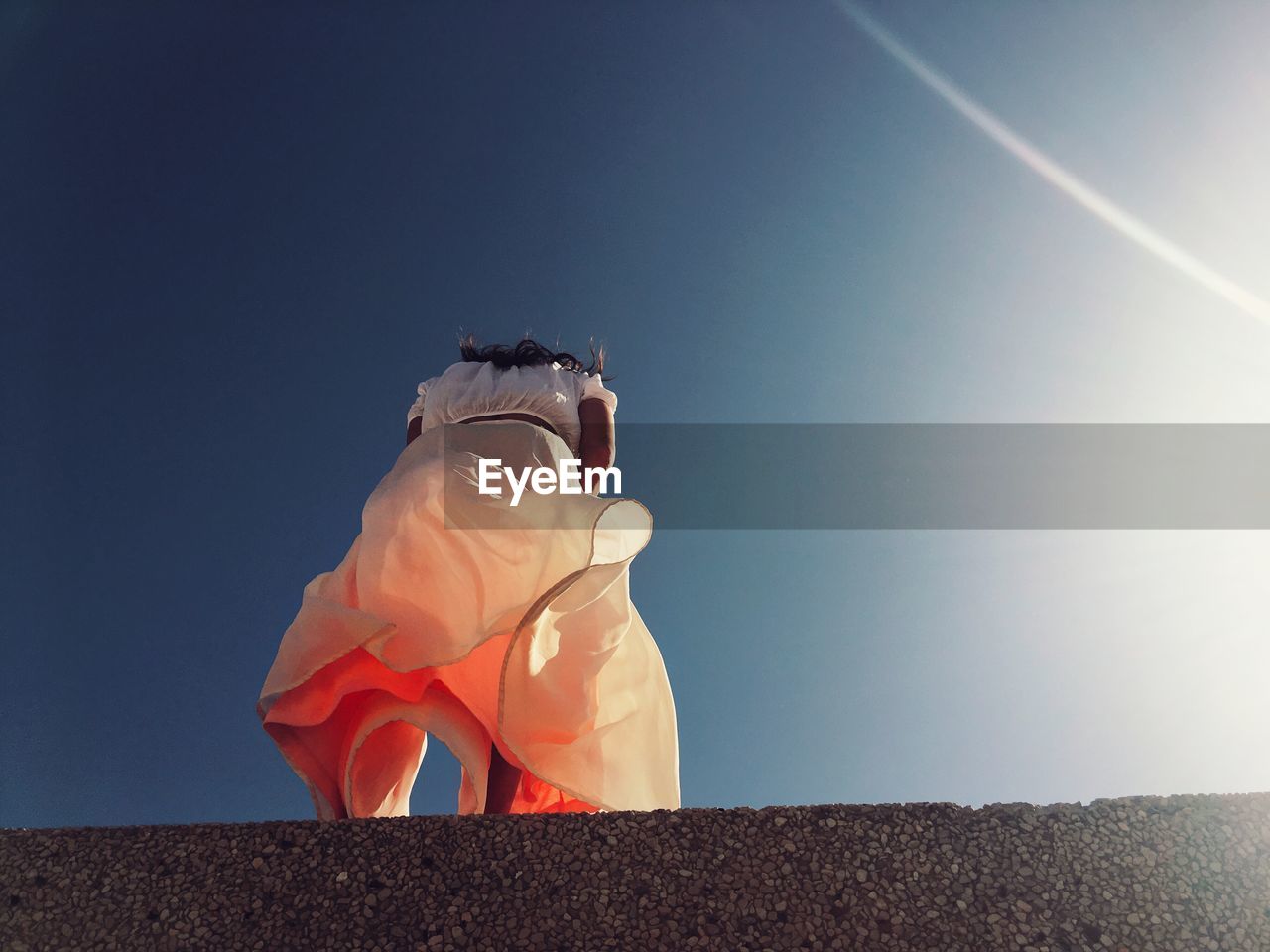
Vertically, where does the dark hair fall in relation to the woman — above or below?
above

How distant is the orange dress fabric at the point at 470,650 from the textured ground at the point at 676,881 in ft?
5.15

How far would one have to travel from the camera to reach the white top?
414 cm

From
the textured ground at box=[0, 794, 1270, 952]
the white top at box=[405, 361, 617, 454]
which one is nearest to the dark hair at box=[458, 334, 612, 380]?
the white top at box=[405, 361, 617, 454]

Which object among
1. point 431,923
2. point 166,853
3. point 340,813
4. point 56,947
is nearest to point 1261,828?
point 431,923

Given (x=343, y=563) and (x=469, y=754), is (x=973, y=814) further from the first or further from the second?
(x=343, y=563)

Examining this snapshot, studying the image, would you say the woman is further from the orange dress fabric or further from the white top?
the white top

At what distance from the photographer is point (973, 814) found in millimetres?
1943

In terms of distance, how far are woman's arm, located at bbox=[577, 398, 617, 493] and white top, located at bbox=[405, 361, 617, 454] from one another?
0.03 m

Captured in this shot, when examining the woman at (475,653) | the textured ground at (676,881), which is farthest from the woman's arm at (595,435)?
the textured ground at (676,881)

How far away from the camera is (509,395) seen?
4.14m
